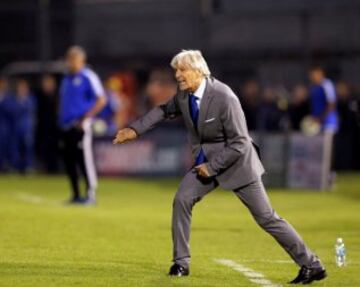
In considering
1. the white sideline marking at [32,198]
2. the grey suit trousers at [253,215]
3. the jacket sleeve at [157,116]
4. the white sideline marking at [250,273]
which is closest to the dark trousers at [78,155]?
the white sideline marking at [32,198]

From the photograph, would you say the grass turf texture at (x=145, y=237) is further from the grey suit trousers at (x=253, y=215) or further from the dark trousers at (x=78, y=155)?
the dark trousers at (x=78, y=155)

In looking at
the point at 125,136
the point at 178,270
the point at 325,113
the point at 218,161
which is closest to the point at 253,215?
the point at 218,161

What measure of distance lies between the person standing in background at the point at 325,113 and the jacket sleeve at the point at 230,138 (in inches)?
505

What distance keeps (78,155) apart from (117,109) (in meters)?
10.0

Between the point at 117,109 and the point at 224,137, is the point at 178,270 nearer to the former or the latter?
the point at 224,137

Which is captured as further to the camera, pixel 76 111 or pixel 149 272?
pixel 76 111

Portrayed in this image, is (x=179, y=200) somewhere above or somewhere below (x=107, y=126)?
above

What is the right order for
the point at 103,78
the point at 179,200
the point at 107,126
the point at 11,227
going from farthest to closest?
the point at 103,78 < the point at 107,126 < the point at 11,227 < the point at 179,200

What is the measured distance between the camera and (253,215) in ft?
33.8

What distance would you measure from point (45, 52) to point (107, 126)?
10.4ft

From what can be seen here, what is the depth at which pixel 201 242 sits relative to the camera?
14.0 m

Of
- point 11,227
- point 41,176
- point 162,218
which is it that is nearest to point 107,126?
point 41,176

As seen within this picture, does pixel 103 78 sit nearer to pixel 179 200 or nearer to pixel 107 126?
pixel 107 126

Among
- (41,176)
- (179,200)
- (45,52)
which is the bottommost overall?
(41,176)
